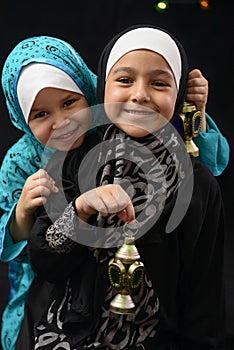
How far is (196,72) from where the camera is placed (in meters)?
0.99

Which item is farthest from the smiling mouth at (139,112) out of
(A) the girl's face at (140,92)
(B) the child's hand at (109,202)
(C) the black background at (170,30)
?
(C) the black background at (170,30)

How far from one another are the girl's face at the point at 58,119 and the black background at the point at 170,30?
51 cm

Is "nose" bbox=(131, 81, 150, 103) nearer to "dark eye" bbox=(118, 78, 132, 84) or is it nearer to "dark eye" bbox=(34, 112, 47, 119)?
"dark eye" bbox=(118, 78, 132, 84)

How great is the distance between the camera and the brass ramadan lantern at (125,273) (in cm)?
78

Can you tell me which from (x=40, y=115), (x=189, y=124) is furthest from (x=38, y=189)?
(x=189, y=124)

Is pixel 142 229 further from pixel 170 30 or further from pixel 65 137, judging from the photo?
pixel 170 30

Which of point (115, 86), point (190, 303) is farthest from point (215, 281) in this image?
point (115, 86)

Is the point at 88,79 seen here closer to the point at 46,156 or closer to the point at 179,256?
the point at 46,156

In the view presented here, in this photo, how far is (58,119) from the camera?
0.93 metres

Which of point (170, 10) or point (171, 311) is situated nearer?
point (171, 311)

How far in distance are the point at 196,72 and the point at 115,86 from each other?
19 cm

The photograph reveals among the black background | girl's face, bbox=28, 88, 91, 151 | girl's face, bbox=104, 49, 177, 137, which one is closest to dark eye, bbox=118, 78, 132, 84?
girl's face, bbox=104, 49, 177, 137

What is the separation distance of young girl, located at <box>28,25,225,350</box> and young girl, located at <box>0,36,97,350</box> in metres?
0.04

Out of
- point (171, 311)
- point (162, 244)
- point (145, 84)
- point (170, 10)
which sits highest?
point (170, 10)
